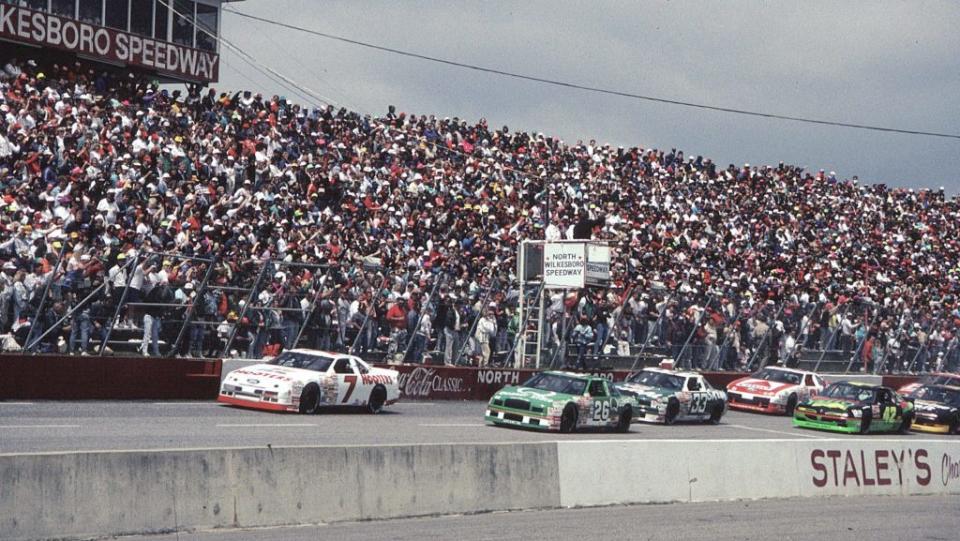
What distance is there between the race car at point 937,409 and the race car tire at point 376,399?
14.0 metres

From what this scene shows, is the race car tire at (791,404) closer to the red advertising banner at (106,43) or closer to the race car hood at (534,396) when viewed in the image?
the race car hood at (534,396)

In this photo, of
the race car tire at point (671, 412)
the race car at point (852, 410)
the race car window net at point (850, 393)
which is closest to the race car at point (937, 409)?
the race car at point (852, 410)

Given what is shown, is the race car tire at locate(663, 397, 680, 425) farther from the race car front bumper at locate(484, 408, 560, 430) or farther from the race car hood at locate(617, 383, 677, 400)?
the race car front bumper at locate(484, 408, 560, 430)

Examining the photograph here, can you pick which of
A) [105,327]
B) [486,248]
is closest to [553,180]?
[486,248]

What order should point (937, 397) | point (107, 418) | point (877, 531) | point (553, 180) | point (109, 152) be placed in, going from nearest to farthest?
A: 1. point (877, 531)
2. point (107, 418)
3. point (109, 152)
4. point (937, 397)
5. point (553, 180)

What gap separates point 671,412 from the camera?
94.6 feet

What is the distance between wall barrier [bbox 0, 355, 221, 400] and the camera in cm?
2145

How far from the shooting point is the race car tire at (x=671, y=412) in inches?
1130

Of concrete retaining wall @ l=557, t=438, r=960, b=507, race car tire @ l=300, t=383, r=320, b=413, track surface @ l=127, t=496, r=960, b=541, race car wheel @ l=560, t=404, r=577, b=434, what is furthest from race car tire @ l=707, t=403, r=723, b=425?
track surface @ l=127, t=496, r=960, b=541

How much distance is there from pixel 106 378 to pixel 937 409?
19.8 m

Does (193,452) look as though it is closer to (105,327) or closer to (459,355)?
(105,327)

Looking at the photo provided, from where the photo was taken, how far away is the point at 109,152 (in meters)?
27.4

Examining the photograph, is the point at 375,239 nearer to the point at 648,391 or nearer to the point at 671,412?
the point at 648,391

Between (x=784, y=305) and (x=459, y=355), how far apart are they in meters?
11.4
